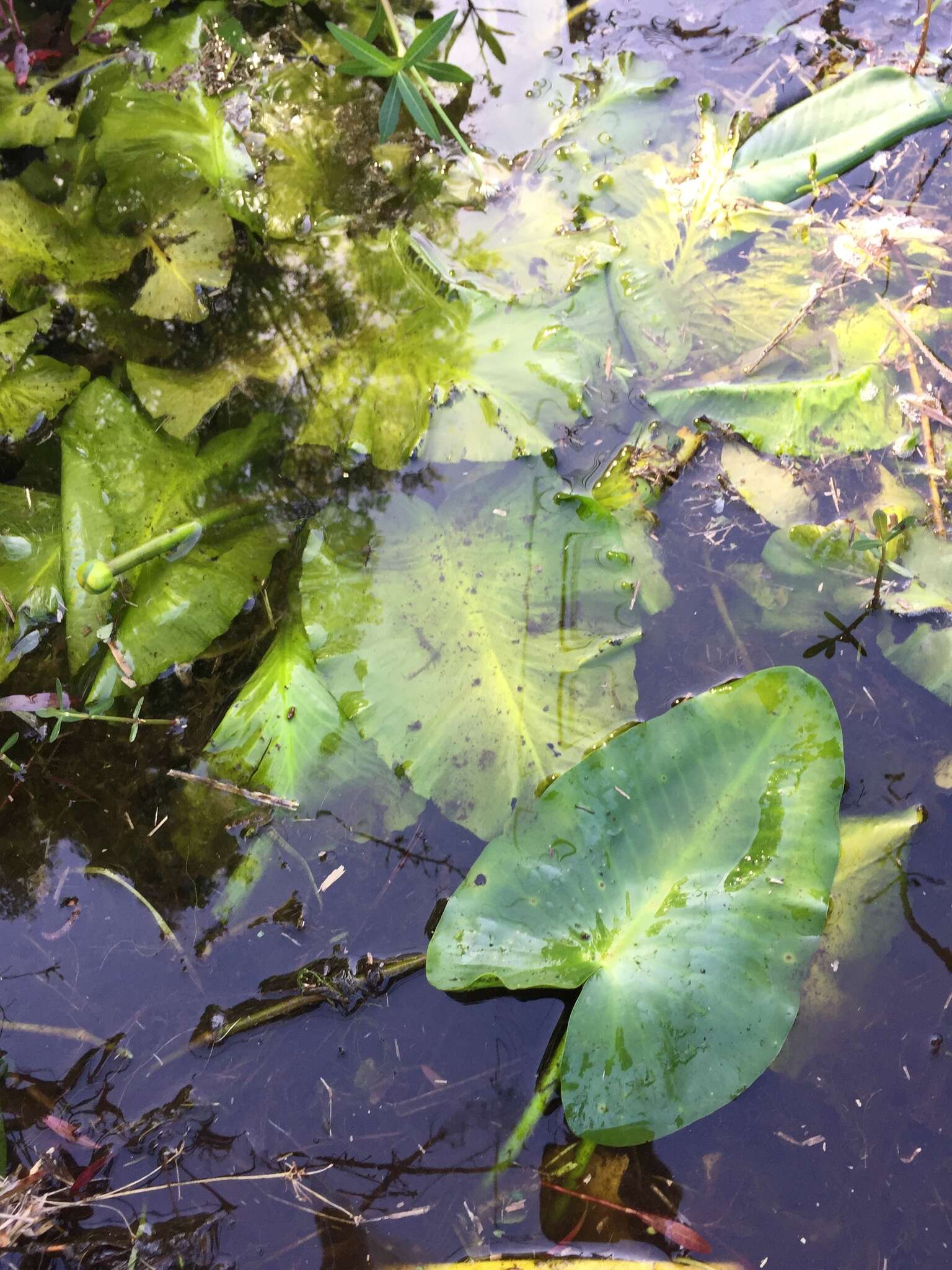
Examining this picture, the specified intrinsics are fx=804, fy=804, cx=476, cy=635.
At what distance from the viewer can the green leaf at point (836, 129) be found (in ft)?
5.19

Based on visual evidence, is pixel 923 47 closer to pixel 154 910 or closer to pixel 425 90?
pixel 425 90

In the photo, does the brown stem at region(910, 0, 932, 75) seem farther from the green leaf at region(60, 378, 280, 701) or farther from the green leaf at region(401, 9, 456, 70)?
the green leaf at region(60, 378, 280, 701)

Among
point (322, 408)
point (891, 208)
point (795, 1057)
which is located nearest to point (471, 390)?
point (322, 408)

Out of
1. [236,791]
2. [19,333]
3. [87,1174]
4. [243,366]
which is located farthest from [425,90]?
[87,1174]

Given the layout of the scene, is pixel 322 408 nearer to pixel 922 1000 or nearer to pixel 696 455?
pixel 696 455

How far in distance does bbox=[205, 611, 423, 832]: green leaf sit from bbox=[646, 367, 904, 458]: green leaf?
89 centimetres

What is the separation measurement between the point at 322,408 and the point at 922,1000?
1.45 meters

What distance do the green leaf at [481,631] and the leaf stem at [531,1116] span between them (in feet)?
1.21

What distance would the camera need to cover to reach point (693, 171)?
5.49 feet

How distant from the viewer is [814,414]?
4.82 ft

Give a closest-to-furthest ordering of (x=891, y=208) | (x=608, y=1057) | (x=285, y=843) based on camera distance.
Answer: (x=608, y=1057), (x=285, y=843), (x=891, y=208)

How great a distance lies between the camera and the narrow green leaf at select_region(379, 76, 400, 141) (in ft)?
4.78

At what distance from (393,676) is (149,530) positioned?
1.87ft

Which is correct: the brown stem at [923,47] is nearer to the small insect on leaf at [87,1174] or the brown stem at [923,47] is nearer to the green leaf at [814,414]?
the green leaf at [814,414]
